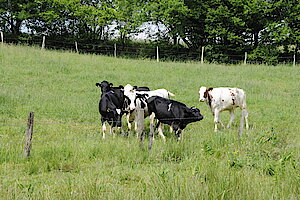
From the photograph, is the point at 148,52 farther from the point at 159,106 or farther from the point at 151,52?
the point at 159,106

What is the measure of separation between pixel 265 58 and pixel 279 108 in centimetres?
1995

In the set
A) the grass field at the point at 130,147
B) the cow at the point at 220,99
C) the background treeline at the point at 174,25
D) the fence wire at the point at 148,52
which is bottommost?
the grass field at the point at 130,147

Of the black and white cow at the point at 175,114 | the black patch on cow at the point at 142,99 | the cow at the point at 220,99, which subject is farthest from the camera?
the cow at the point at 220,99

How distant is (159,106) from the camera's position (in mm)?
10125

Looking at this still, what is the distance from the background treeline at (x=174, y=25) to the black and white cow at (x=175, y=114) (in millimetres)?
24230

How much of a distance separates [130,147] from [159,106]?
8.83 ft

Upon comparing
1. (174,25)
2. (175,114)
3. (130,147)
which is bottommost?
(130,147)

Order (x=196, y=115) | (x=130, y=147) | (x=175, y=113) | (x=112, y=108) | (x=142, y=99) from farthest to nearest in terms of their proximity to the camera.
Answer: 1. (x=142, y=99)
2. (x=112, y=108)
3. (x=175, y=113)
4. (x=196, y=115)
5. (x=130, y=147)

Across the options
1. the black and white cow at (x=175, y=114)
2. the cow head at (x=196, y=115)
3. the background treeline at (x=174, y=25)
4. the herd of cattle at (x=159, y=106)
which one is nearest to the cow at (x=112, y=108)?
the herd of cattle at (x=159, y=106)

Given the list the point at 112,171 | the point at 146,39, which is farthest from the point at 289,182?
the point at 146,39

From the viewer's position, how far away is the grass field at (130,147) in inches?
194

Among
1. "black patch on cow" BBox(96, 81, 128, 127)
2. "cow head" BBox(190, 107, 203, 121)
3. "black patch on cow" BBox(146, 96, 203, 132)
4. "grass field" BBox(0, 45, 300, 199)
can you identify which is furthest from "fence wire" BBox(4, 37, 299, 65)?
"cow head" BBox(190, 107, 203, 121)

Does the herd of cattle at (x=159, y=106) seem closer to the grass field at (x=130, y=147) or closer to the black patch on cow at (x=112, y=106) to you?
the black patch on cow at (x=112, y=106)

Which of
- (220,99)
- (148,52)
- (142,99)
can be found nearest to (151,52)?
(148,52)
